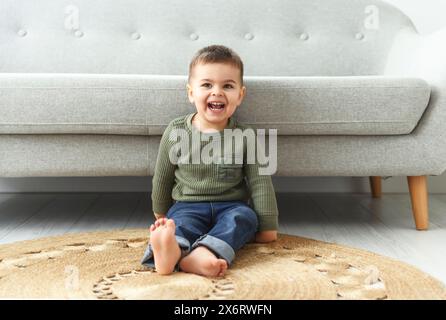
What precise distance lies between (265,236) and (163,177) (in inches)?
12.1

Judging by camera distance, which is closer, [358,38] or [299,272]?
[299,272]

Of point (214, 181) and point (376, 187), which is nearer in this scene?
point (214, 181)

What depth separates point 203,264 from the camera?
113cm

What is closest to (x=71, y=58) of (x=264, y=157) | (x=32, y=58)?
(x=32, y=58)

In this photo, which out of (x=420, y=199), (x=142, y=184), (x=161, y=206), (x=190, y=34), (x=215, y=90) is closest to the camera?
(x=215, y=90)

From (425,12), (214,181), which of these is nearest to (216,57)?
(214,181)

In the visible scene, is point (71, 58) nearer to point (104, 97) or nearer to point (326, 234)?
point (104, 97)

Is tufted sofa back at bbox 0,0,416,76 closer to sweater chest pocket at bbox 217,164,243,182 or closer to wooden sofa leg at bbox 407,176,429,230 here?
wooden sofa leg at bbox 407,176,429,230

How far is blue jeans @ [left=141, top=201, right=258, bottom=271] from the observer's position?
3.92 ft

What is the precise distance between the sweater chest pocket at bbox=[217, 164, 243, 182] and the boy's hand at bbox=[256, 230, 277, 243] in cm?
16

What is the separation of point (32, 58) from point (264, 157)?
3.92 ft

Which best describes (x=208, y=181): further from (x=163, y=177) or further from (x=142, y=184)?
(x=142, y=184)

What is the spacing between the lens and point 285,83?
1521mm
